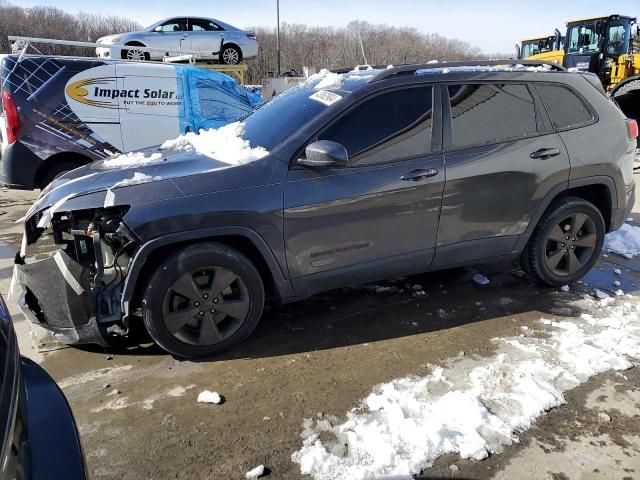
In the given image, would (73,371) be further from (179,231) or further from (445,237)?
(445,237)

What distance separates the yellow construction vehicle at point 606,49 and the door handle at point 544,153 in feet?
35.6

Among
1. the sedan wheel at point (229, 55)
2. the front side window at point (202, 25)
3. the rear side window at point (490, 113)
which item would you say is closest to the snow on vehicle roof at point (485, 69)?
the rear side window at point (490, 113)

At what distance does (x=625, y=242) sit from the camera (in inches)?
223

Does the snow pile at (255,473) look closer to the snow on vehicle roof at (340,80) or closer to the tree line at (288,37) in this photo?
the snow on vehicle roof at (340,80)

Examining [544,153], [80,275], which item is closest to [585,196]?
[544,153]

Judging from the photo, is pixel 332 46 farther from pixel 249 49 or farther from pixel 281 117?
pixel 281 117

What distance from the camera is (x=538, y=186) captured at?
4074mm

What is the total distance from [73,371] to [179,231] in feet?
3.84

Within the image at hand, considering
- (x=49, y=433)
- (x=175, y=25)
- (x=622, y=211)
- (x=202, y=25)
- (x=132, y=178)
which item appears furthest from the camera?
(x=202, y=25)

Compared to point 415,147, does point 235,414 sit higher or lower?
lower

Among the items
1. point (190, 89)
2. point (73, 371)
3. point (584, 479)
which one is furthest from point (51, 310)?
point (190, 89)

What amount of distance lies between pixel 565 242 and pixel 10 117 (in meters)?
6.33

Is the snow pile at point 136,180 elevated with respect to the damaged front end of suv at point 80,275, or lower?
elevated

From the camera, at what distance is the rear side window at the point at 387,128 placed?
3539 millimetres
